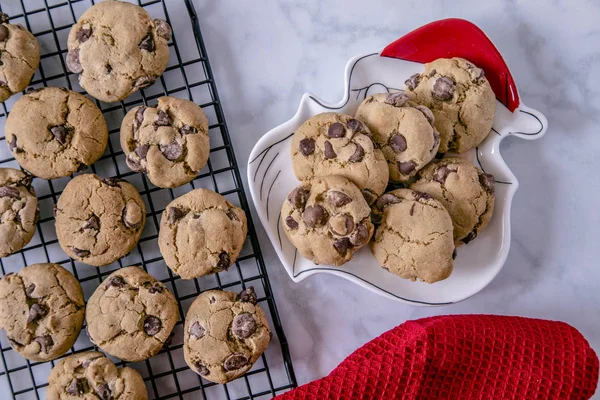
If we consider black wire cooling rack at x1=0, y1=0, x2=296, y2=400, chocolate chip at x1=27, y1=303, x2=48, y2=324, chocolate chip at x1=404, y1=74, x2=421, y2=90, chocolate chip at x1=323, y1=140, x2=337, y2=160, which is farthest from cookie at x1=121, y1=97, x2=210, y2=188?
chocolate chip at x1=404, y1=74, x2=421, y2=90

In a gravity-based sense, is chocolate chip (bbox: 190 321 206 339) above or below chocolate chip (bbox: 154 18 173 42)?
below

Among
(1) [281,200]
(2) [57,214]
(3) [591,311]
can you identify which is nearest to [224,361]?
(1) [281,200]

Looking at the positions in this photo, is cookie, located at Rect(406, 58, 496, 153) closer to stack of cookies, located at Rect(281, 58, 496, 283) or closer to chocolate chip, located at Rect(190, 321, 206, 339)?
stack of cookies, located at Rect(281, 58, 496, 283)

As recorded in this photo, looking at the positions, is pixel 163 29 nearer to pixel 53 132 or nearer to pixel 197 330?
pixel 53 132

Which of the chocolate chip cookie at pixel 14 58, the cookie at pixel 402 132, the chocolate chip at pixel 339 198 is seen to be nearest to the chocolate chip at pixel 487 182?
the cookie at pixel 402 132

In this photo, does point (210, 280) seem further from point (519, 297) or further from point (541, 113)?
point (541, 113)

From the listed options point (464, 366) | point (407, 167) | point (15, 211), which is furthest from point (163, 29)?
point (464, 366)
